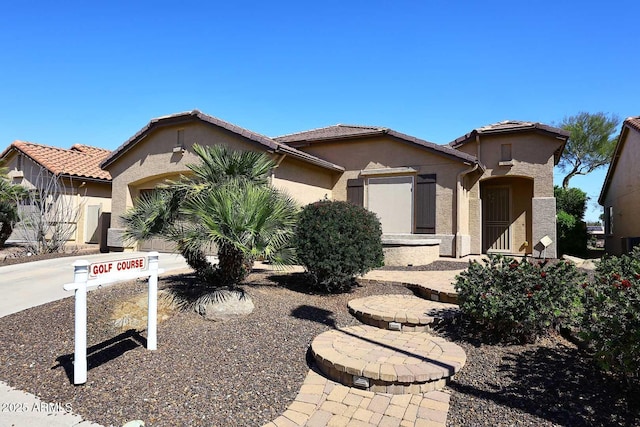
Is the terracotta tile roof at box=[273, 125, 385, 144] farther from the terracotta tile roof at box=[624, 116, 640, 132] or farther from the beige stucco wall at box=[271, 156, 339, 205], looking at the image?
the terracotta tile roof at box=[624, 116, 640, 132]

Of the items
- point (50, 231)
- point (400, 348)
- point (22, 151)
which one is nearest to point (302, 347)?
point (400, 348)

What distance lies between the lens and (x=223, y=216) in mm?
5770

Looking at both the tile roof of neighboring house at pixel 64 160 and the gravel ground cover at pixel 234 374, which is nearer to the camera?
the gravel ground cover at pixel 234 374

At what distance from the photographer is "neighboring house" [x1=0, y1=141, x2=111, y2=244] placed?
16406 mm

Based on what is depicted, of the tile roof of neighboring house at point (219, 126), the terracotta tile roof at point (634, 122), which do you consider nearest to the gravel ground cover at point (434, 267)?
the tile roof of neighboring house at point (219, 126)

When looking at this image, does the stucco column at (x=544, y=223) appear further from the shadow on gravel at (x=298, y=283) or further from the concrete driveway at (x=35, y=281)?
the concrete driveway at (x=35, y=281)

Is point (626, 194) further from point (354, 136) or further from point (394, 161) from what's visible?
point (354, 136)

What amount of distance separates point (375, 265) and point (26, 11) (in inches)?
410

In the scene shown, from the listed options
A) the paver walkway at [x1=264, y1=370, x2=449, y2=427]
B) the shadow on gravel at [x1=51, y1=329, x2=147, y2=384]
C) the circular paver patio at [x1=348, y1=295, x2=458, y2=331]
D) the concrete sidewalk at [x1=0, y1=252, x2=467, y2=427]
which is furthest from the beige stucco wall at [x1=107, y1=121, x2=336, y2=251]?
the paver walkway at [x1=264, y1=370, x2=449, y2=427]

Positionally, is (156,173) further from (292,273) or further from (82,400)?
(82,400)

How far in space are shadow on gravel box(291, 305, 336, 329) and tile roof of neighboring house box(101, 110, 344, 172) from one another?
240 inches

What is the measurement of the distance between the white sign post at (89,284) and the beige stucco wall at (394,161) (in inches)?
419

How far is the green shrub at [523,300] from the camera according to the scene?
4.68 m

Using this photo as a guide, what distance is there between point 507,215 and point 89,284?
15.3 m
